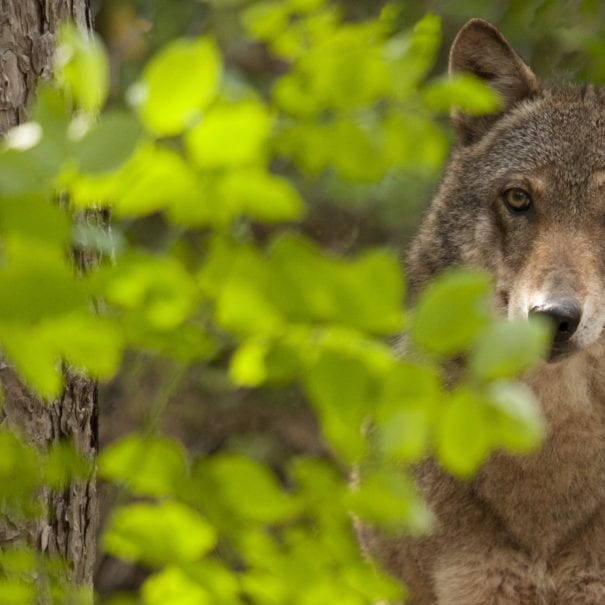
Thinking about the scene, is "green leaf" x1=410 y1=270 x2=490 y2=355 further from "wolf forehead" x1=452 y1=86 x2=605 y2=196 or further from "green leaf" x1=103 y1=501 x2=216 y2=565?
"wolf forehead" x1=452 y1=86 x2=605 y2=196

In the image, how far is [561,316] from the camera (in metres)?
3.52

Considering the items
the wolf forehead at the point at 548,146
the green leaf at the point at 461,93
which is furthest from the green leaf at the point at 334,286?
the wolf forehead at the point at 548,146

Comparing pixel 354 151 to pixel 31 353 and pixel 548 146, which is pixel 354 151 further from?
pixel 548 146

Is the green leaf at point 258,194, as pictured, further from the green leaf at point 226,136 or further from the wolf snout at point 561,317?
the wolf snout at point 561,317

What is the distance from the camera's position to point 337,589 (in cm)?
155

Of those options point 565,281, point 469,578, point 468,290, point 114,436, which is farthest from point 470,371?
point 114,436

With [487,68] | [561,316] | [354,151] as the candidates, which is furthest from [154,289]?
[487,68]

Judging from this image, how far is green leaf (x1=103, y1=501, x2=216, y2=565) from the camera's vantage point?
1.37 meters

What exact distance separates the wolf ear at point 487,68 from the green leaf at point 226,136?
3297mm

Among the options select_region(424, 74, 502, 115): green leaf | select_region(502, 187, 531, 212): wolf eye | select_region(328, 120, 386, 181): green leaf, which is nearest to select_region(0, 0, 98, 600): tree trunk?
select_region(328, 120, 386, 181): green leaf

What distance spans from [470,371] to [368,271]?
14cm

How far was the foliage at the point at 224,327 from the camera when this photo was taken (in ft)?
3.65

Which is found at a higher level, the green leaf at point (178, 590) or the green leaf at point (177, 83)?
the green leaf at point (177, 83)

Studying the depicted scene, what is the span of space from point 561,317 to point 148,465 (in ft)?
7.74
